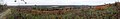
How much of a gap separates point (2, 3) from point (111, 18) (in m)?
4.51

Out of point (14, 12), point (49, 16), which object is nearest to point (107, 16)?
point (49, 16)

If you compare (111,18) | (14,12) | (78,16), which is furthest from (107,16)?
(14,12)

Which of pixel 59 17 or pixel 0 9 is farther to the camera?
pixel 0 9

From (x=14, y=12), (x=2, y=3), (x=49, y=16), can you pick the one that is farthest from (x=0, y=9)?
(x=49, y=16)

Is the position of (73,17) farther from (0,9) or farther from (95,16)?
(0,9)

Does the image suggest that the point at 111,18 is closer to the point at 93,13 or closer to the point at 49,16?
the point at 93,13

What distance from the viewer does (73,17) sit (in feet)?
29.9

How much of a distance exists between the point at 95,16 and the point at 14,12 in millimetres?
2310

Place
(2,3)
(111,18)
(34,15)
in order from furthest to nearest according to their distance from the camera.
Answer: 1. (2,3)
2. (34,15)
3. (111,18)

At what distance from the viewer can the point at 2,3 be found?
12.0 metres

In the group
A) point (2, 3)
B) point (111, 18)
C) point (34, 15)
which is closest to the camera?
point (111, 18)

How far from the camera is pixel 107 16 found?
29.9ft

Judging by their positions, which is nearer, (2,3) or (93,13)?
(93,13)

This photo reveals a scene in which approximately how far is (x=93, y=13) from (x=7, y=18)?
2.39 m
